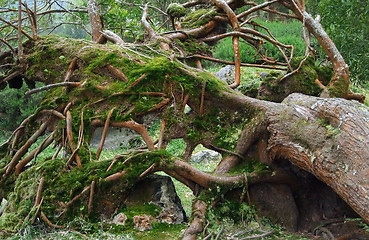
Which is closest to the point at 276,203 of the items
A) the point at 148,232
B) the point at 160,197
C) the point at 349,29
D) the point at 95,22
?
the point at 160,197

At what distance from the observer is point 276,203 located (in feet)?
13.8

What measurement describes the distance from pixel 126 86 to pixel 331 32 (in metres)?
5.36

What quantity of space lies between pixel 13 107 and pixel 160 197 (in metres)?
13.4

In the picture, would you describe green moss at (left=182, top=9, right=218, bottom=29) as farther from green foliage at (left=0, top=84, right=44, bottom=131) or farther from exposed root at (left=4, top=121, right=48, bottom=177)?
green foliage at (left=0, top=84, right=44, bottom=131)

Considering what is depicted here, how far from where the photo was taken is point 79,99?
4836 mm

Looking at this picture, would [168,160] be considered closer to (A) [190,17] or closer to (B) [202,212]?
(B) [202,212]

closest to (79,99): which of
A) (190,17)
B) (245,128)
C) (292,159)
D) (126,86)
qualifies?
(126,86)

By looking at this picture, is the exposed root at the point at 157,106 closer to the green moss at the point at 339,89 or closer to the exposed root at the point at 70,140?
the exposed root at the point at 70,140

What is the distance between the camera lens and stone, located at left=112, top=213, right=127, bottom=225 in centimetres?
400

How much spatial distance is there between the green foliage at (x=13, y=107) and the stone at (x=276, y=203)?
517 inches

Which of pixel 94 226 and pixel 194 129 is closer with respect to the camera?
pixel 94 226

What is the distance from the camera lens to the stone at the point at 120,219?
157 inches

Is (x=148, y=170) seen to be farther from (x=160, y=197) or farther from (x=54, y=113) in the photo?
(x=54, y=113)

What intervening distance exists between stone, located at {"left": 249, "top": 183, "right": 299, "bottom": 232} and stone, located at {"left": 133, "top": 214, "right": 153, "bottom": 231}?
120 centimetres
